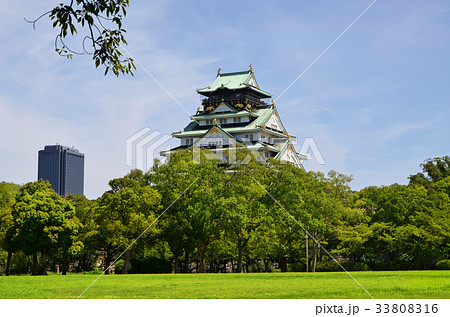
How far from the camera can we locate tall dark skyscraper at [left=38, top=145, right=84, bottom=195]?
12644 cm

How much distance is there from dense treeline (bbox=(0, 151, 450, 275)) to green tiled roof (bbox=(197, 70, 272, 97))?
985 inches

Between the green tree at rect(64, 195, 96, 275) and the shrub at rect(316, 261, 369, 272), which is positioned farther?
the shrub at rect(316, 261, 369, 272)

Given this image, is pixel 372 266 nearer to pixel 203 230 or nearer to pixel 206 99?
pixel 203 230

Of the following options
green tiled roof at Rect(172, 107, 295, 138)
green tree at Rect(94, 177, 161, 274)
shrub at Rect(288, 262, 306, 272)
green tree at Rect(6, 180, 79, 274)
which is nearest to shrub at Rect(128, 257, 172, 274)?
green tree at Rect(94, 177, 161, 274)

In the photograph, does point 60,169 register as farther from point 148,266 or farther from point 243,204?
point 243,204

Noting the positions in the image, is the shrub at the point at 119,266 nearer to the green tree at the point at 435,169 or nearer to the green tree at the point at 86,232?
the green tree at the point at 86,232

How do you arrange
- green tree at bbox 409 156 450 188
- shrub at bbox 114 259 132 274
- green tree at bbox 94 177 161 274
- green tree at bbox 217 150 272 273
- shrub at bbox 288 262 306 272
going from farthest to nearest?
green tree at bbox 409 156 450 188 < shrub at bbox 288 262 306 272 < shrub at bbox 114 259 132 274 < green tree at bbox 94 177 161 274 < green tree at bbox 217 150 272 273

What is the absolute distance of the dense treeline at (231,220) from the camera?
32.2 m

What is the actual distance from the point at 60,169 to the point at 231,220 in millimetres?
104145

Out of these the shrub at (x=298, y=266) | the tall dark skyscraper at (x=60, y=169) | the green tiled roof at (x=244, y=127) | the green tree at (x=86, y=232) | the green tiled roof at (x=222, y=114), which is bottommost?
the shrub at (x=298, y=266)

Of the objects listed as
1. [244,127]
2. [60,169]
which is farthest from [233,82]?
[60,169]

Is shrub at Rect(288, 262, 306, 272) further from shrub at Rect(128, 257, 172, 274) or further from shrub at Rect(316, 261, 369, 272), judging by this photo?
shrub at Rect(128, 257, 172, 274)

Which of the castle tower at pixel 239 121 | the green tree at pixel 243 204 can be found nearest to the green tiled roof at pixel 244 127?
the castle tower at pixel 239 121

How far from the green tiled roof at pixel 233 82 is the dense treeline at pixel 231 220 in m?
25.0
